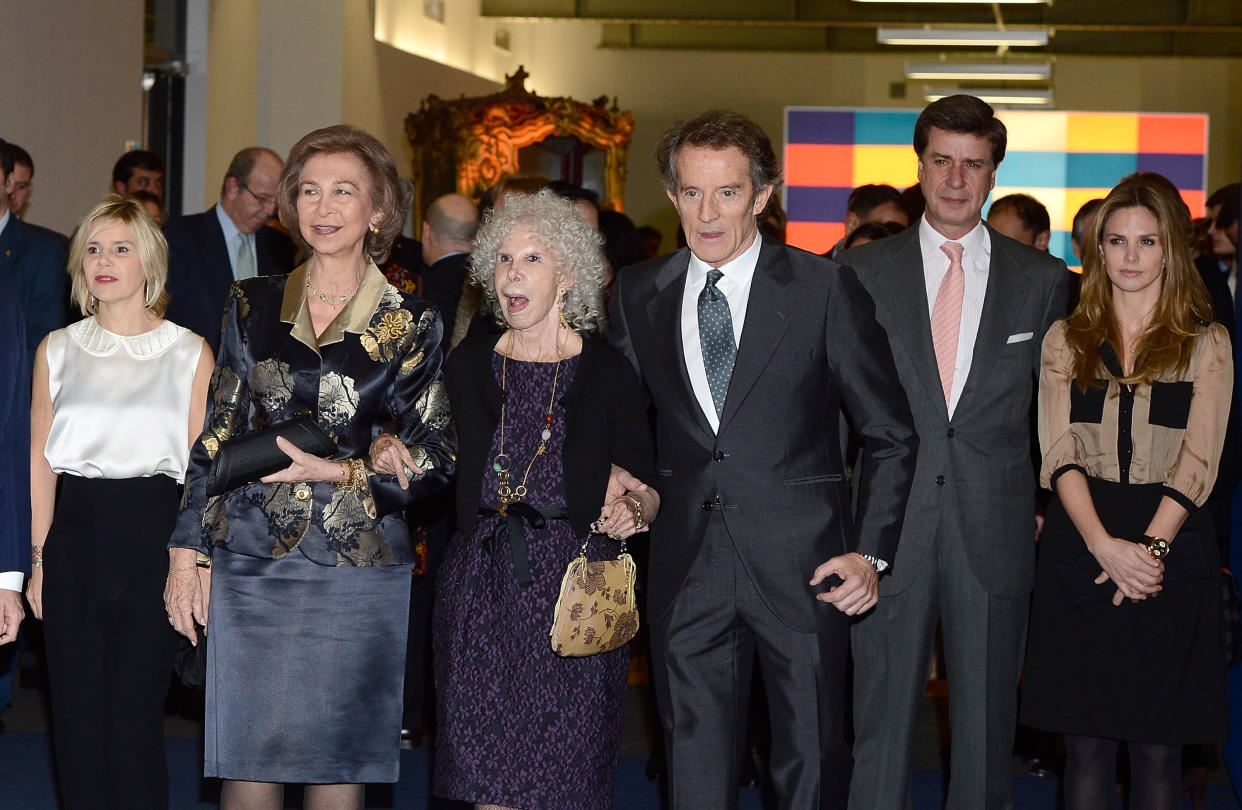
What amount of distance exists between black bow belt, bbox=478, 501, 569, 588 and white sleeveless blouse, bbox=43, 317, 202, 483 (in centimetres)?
82

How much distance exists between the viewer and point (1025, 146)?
46.5 ft

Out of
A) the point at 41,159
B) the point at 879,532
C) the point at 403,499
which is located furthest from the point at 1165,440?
the point at 41,159

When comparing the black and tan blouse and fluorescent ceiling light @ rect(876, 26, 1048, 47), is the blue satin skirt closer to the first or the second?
the black and tan blouse

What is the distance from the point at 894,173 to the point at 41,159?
8584mm

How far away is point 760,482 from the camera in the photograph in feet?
10.5

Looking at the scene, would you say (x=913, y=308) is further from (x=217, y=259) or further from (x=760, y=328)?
A: (x=217, y=259)

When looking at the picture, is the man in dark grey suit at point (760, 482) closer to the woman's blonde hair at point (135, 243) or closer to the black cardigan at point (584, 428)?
the black cardigan at point (584, 428)

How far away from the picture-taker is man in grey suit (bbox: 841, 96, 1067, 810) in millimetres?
3617

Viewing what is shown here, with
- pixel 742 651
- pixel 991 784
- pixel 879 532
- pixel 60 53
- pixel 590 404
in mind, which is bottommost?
pixel 991 784

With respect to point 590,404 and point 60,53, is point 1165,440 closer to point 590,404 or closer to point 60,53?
point 590,404

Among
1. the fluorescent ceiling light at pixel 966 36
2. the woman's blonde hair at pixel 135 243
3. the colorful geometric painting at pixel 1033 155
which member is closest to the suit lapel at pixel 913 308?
the woman's blonde hair at pixel 135 243

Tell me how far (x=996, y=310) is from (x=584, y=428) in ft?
3.71

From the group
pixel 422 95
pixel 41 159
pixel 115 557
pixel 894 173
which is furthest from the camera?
pixel 894 173

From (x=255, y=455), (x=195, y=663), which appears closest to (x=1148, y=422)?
(x=255, y=455)
